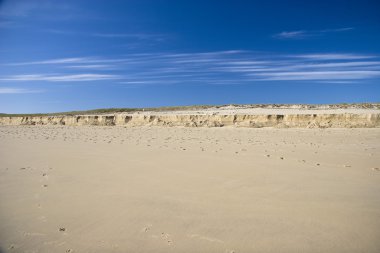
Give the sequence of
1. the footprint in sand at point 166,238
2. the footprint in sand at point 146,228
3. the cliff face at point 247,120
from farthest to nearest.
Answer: the cliff face at point 247,120, the footprint in sand at point 146,228, the footprint in sand at point 166,238

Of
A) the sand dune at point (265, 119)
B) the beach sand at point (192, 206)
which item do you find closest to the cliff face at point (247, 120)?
the sand dune at point (265, 119)

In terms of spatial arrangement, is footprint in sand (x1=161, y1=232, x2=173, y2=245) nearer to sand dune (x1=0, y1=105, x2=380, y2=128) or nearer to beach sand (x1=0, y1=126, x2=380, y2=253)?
beach sand (x1=0, y1=126, x2=380, y2=253)

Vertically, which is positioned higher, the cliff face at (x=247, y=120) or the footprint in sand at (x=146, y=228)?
the cliff face at (x=247, y=120)

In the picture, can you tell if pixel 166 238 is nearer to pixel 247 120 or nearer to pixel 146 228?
pixel 146 228

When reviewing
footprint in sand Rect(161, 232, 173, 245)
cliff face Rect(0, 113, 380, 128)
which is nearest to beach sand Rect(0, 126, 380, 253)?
footprint in sand Rect(161, 232, 173, 245)

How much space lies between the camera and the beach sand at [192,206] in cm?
287

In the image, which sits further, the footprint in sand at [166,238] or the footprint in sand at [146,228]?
the footprint in sand at [146,228]

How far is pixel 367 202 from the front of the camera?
3838mm

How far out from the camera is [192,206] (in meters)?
3.76

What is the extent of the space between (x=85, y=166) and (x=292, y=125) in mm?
14029

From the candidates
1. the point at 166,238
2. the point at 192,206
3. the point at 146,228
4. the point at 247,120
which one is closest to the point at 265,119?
the point at 247,120

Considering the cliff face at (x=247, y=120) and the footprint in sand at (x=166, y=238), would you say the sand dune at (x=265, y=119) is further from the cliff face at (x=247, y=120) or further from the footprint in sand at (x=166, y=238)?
the footprint in sand at (x=166, y=238)

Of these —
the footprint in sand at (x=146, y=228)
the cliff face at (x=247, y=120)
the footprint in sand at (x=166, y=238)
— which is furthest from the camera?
the cliff face at (x=247, y=120)

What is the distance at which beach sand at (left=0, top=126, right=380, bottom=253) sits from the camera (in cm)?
287
